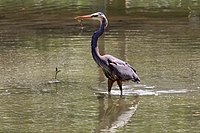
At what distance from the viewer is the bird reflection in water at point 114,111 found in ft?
35.7

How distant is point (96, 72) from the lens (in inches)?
578

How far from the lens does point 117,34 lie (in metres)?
19.0

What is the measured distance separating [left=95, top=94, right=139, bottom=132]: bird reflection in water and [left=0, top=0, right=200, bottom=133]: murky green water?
0.05 feet

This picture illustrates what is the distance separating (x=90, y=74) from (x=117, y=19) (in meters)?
7.73

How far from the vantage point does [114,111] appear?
1191 cm

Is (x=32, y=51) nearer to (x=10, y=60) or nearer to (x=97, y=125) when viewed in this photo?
(x=10, y=60)

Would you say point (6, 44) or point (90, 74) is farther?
point (6, 44)

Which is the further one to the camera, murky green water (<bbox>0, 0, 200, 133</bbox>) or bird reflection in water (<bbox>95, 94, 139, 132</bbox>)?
murky green water (<bbox>0, 0, 200, 133</bbox>)

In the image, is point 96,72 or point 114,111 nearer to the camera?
point 114,111

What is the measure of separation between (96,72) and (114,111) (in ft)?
9.36

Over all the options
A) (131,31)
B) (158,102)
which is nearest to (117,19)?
(131,31)

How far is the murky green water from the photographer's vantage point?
36.4ft

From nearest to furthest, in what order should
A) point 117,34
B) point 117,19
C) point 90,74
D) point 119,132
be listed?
point 119,132 < point 90,74 < point 117,34 < point 117,19

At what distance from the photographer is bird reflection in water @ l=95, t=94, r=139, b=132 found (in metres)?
10.9
